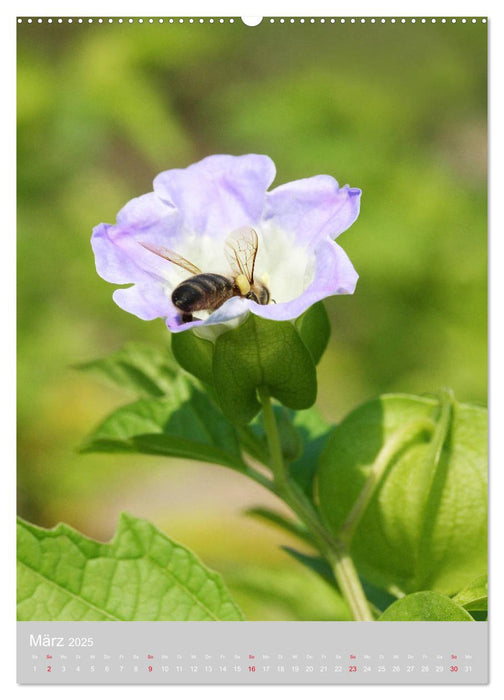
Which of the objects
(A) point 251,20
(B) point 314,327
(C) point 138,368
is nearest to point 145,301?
(B) point 314,327

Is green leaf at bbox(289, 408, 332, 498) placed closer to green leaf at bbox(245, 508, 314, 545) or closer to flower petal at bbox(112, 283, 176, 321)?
green leaf at bbox(245, 508, 314, 545)

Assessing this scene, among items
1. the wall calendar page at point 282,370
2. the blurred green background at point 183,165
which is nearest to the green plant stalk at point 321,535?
the wall calendar page at point 282,370

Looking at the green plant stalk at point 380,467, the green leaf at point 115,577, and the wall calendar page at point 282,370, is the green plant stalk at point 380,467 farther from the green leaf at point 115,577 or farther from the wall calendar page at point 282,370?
the green leaf at point 115,577

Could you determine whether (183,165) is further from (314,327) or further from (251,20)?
(314,327)
